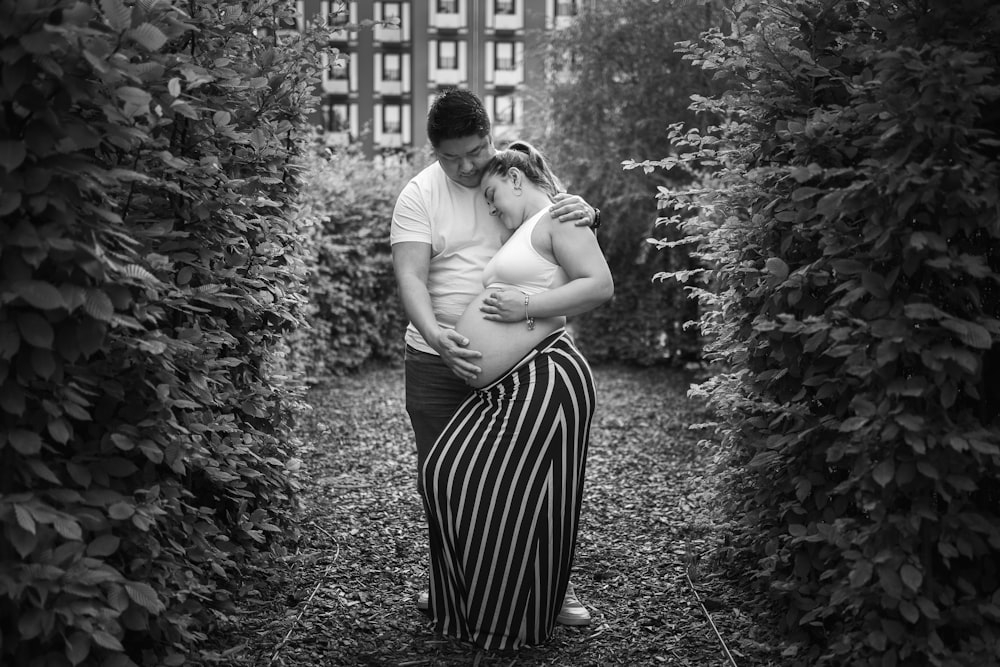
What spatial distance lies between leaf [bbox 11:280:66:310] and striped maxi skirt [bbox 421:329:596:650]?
179cm

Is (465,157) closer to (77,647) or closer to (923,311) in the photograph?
(923,311)

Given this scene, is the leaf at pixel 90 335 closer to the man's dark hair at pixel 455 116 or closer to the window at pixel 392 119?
the man's dark hair at pixel 455 116

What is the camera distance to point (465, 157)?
13.0 feet

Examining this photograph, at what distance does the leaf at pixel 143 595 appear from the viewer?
2.65 meters

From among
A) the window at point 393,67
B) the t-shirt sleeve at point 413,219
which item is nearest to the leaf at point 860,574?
the t-shirt sleeve at point 413,219

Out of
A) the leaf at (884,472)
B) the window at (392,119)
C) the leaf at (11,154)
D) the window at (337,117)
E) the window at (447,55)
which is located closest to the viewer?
the leaf at (11,154)

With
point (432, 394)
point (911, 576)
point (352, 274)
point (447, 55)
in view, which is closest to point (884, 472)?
point (911, 576)

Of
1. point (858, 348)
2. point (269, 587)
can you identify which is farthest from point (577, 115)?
point (858, 348)

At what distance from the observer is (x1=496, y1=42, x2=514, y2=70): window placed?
147ft

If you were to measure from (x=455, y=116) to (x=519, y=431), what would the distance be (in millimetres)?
1253

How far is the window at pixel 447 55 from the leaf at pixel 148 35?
43.4 m

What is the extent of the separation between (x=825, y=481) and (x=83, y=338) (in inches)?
94.6

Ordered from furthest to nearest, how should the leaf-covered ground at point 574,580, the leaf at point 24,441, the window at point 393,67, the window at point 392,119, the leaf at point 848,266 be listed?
the window at point 393,67 → the window at point 392,119 → the leaf-covered ground at point 574,580 → the leaf at point 848,266 → the leaf at point 24,441

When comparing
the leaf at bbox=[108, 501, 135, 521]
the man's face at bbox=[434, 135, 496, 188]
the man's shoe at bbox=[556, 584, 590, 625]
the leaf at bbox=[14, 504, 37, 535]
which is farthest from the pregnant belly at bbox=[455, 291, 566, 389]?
the leaf at bbox=[14, 504, 37, 535]
